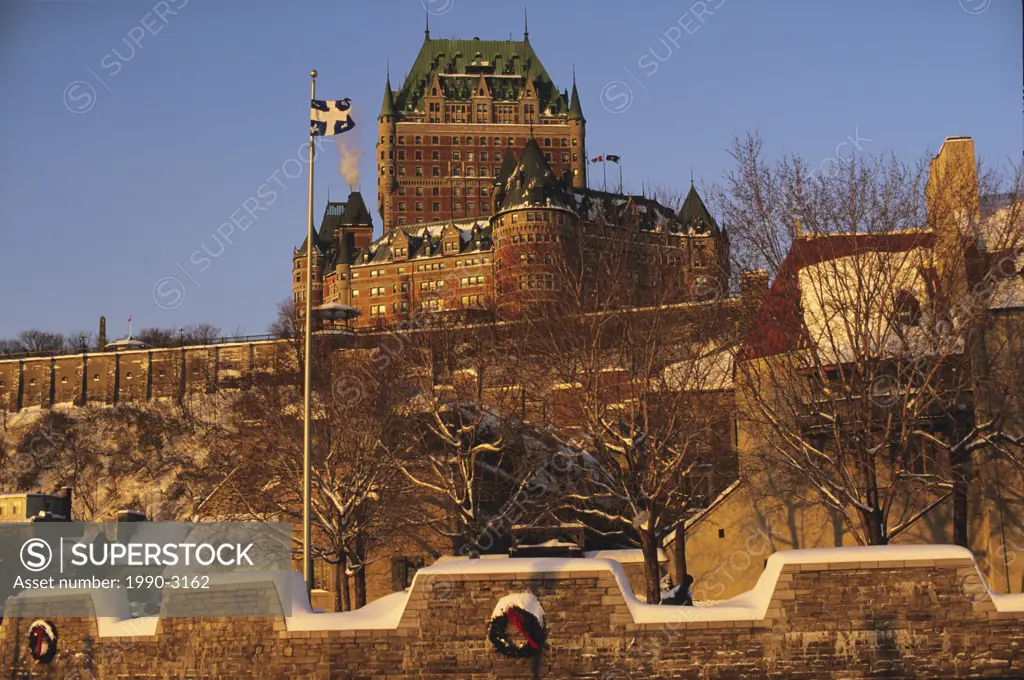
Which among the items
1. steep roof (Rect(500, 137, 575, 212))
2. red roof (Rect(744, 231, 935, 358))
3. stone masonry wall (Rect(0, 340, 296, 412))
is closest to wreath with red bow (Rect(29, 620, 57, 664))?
red roof (Rect(744, 231, 935, 358))

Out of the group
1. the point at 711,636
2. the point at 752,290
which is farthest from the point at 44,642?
the point at 752,290

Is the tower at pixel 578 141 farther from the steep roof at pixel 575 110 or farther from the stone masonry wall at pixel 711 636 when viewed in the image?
the stone masonry wall at pixel 711 636

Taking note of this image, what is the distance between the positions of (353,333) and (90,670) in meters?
77.5

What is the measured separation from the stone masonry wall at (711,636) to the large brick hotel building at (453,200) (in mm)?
107470

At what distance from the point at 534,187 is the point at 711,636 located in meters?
132

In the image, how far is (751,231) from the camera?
3066cm

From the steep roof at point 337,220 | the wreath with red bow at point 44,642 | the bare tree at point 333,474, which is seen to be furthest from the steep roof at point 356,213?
the wreath with red bow at point 44,642

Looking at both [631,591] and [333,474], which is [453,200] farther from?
[631,591]

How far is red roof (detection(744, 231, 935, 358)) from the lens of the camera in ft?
96.4

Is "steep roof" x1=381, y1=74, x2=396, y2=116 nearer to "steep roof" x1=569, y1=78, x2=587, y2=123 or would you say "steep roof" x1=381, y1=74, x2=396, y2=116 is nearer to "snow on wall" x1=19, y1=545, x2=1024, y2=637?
"steep roof" x1=569, y1=78, x2=587, y2=123

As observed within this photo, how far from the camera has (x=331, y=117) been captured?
29281mm

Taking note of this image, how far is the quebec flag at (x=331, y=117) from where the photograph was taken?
95.8 feet

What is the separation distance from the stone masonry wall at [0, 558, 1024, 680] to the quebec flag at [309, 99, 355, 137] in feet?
43.9

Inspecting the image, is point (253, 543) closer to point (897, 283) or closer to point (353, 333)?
point (897, 283)
